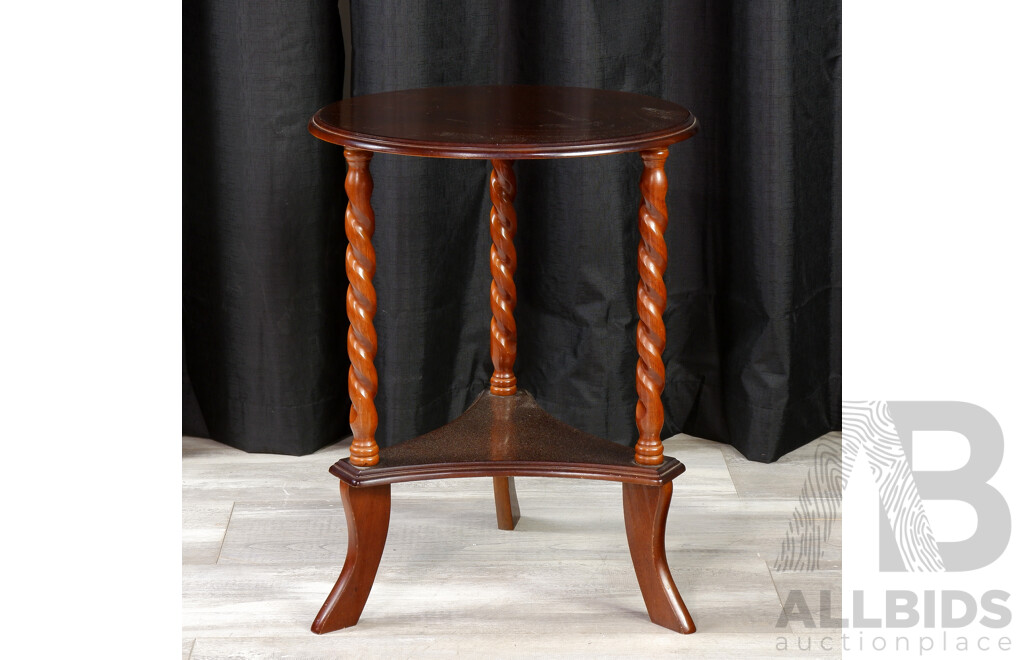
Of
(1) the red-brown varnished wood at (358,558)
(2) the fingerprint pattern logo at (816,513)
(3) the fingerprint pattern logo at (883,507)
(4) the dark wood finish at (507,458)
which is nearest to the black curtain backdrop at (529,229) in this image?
(2) the fingerprint pattern logo at (816,513)

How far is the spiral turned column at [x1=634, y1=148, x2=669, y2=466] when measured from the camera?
1479mm

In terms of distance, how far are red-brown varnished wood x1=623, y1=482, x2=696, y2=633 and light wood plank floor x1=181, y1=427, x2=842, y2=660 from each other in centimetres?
3

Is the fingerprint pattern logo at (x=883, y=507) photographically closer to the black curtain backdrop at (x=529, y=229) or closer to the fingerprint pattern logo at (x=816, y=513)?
the fingerprint pattern logo at (x=816, y=513)

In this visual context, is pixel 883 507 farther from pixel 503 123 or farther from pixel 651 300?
pixel 503 123

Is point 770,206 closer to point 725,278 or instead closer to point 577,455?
point 725,278

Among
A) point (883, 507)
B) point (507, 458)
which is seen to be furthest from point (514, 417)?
point (883, 507)

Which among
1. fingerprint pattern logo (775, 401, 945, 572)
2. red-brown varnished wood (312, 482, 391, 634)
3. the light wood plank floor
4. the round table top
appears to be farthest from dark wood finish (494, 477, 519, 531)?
the round table top

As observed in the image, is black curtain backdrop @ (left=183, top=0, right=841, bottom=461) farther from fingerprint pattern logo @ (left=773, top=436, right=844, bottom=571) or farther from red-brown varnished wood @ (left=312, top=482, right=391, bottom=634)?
red-brown varnished wood @ (left=312, top=482, right=391, bottom=634)

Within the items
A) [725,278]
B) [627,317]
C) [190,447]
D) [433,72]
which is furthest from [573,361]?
[190,447]

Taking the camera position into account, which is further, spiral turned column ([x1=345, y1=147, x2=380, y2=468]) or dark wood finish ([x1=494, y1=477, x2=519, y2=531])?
dark wood finish ([x1=494, y1=477, x2=519, y2=531])

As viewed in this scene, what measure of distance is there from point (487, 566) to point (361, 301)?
1.77 ft

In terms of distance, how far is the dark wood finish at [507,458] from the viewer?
1.58 m

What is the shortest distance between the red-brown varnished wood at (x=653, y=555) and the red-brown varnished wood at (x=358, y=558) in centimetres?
36

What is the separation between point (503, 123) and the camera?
4.88 ft
